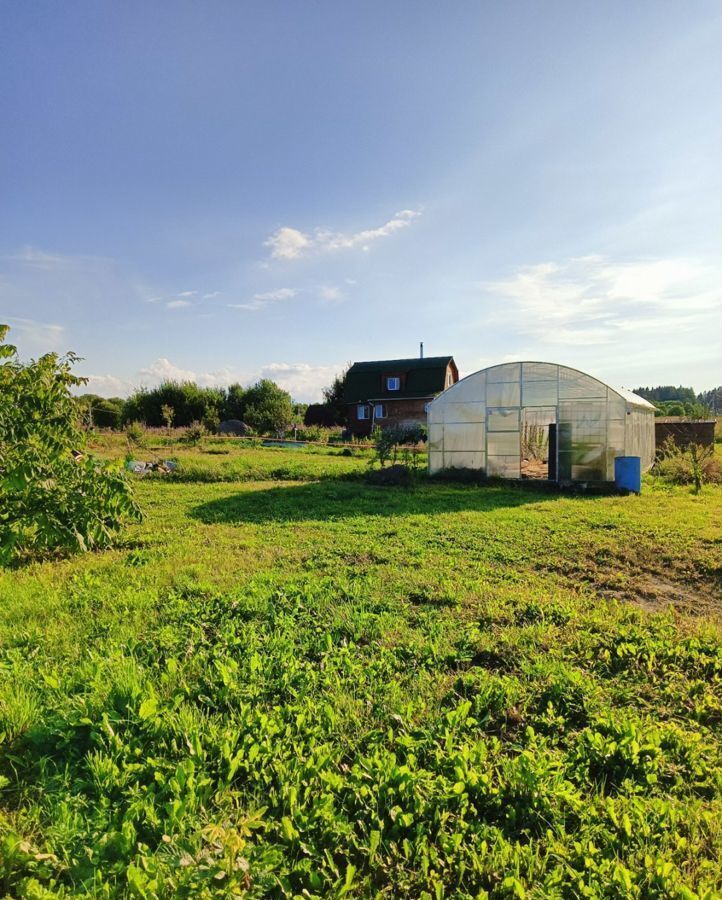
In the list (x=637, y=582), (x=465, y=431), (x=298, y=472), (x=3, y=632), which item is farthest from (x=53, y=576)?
(x=465, y=431)

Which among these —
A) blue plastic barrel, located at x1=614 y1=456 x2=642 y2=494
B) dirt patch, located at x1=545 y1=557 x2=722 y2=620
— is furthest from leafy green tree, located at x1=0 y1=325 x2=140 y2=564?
blue plastic barrel, located at x1=614 y1=456 x2=642 y2=494

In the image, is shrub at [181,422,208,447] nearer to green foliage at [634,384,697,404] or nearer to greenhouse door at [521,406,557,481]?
greenhouse door at [521,406,557,481]

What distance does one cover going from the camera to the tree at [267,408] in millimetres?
35938

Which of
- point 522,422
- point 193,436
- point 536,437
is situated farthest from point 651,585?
point 193,436

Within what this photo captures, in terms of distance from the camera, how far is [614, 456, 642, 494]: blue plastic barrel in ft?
43.6

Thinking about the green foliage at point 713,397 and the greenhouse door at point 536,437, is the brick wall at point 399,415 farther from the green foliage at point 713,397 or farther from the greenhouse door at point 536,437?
the green foliage at point 713,397

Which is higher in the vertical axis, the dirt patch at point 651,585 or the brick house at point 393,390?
the brick house at point 393,390

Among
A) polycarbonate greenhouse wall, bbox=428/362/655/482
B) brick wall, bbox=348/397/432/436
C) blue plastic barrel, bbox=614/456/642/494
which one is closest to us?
blue plastic barrel, bbox=614/456/642/494

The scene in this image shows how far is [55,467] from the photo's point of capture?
353cm

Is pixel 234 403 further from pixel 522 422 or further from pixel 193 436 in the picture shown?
pixel 522 422

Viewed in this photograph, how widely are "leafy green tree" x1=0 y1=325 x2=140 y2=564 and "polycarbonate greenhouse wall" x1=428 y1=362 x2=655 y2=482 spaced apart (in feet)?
43.8

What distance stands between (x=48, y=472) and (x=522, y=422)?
46.4ft

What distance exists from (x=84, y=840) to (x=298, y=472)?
14.6 meters

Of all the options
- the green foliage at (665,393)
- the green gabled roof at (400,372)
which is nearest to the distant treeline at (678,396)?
Answer: the green foliage at (665,393)
